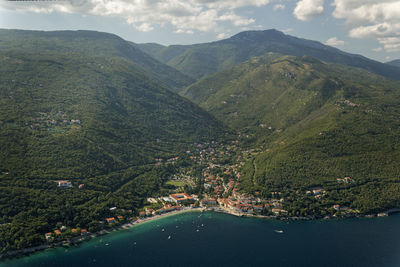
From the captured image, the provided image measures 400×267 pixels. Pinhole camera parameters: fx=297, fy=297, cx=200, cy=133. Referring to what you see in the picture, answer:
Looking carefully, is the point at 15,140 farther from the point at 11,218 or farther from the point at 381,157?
the point at 381,157

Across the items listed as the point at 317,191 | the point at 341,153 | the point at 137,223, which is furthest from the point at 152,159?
the point at 341,153

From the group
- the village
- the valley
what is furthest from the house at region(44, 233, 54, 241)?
the valley

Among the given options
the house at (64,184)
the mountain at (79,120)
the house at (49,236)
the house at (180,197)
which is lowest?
the house at (49,236)

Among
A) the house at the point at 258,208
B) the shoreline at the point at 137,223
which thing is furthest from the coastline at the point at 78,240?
the house at the point at 258,208

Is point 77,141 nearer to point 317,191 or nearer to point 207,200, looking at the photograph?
point 207,200

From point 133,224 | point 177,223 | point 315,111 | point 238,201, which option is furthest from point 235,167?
point 315,111

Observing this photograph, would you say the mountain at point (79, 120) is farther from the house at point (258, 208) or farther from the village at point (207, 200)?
the house at point (258, 208)

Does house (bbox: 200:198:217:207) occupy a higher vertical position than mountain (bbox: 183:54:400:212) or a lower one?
→ lower

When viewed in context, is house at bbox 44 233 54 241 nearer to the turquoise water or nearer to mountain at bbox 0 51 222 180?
the turquoise water
